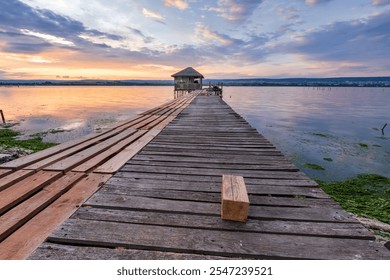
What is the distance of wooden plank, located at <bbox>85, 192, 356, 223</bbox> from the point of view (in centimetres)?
242

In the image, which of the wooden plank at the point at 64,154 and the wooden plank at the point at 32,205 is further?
the wooden plank at the point at 64,154

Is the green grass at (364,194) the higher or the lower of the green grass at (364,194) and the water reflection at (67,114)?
the lower

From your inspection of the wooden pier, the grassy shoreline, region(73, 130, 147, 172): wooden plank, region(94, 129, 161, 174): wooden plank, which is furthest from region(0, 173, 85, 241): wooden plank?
the grassy shoreline

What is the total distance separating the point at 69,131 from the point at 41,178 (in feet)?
65.4

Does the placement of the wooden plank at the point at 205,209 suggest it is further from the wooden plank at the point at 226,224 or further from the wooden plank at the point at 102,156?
the wooden plank at the point at 102,156

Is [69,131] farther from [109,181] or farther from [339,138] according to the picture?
[339,138]

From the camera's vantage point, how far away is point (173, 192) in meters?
2.97

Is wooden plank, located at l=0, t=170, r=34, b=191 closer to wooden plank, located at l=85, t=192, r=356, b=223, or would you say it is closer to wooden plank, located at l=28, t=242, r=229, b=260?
wooden plank, located at l=85, t=192, r=356, b=223

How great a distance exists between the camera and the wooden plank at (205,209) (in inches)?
95.4

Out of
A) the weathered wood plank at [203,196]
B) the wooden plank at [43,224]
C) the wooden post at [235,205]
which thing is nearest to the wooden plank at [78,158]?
the wooden plank at [43,224]

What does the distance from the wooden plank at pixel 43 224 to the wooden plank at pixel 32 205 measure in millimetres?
62

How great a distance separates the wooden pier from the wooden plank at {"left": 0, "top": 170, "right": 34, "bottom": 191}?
1cm

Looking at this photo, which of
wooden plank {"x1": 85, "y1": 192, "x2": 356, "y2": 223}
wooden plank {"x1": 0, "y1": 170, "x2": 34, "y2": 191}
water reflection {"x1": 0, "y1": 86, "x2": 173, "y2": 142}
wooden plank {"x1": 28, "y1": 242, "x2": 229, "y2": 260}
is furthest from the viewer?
water reflection {"x1": 0, "y1": 86, "x2": 173, "y2": 142}
